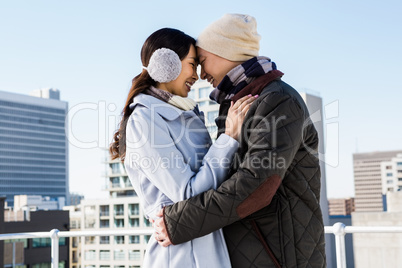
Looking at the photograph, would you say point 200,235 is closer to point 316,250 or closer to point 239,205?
point 239,205

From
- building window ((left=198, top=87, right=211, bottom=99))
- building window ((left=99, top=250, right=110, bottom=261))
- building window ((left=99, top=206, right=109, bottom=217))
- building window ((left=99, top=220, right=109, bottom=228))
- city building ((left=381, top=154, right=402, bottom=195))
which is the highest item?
building window ((left=198, top=87, right=211, bottom=99))

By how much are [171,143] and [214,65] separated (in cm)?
34

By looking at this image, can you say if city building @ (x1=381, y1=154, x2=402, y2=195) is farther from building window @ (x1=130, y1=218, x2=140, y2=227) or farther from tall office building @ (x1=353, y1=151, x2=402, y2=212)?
building window @ (x1=130, y1=218, x2=140, y2=227)

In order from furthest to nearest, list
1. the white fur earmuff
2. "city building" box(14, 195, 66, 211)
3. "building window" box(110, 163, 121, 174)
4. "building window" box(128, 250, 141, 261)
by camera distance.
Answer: "city building" box(14, 195, 66, 211) < "building window" box(110, 163, 121, 174) < "building window" box(128, 250, 141, 261) < the white fur earmuff

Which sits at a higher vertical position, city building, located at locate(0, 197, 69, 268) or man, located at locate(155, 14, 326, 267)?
man, located at locate(155, 14, 326, 267)

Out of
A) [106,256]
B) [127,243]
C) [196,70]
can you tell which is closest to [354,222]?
[127,243]

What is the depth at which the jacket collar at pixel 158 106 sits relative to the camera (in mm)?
1453

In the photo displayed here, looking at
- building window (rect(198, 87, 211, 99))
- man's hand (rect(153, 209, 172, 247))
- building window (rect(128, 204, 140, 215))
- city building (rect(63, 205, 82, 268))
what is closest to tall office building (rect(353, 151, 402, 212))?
city building (rect(63, 205, 82, 268))

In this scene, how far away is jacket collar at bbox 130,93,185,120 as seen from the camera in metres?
1.45

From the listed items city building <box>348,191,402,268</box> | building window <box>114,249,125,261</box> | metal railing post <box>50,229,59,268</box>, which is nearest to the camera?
metal railing post <box>50,229,59,268</box>

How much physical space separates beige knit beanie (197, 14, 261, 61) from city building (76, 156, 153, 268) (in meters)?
48.3

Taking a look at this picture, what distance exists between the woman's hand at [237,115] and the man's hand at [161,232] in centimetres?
30

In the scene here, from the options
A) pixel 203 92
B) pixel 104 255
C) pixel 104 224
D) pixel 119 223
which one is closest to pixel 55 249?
pixel 203 92

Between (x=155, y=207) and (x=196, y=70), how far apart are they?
49 centimetres
